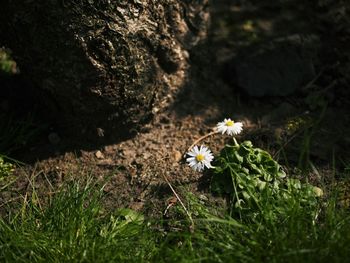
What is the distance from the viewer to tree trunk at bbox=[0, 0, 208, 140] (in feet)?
9.17

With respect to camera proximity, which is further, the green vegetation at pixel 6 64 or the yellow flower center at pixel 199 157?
the green vegetation at pixel 6 64

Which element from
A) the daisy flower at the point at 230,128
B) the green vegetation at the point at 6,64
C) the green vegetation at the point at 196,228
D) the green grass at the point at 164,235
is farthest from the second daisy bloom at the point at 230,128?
the green vegetation at the point at 6,64

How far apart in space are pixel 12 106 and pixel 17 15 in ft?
2.63

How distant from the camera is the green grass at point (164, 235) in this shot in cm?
233

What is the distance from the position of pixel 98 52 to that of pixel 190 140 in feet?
2.61

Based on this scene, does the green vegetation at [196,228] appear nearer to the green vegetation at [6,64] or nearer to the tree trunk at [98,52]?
the tree trunk at [98,52]

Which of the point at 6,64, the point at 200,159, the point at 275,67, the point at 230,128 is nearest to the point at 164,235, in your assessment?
the point at 200,159

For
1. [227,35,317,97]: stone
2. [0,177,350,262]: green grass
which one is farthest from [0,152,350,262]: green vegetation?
[227,35,317,97]: stone

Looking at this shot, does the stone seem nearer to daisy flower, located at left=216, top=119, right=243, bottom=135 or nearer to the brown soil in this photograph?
the brown soil

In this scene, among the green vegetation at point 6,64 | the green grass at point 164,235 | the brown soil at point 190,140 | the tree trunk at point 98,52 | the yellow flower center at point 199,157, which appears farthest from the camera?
the green vegetation at point 6,64

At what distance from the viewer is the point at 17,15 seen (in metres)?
2.82

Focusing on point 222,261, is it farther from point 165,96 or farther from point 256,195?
point 165,96

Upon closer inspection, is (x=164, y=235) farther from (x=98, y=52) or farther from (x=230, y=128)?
(x=98, y=52)

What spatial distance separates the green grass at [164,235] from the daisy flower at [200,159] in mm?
177
